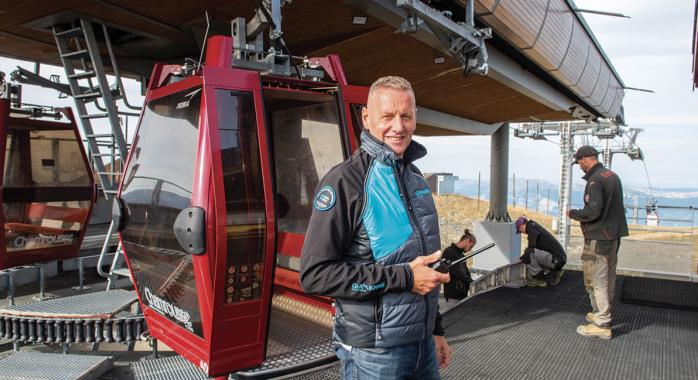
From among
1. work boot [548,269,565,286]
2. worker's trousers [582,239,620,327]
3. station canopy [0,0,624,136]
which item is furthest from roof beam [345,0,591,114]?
work boot [548,269,565,286]

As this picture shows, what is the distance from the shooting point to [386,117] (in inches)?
67.7

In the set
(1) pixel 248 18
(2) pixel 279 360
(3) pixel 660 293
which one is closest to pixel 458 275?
(3) pixel 660 293

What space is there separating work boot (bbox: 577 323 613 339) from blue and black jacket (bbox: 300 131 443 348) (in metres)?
3.98

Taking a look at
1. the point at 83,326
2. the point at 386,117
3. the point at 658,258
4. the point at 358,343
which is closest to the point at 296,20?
the point at 83,326

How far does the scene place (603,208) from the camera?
4.85 m

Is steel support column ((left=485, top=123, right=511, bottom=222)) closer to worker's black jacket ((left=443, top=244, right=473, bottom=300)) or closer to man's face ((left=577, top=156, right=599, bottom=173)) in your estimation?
worker's black jacket ((left=443, top=244, right=473, bottom=300))

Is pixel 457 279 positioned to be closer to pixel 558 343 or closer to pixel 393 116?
pixel 558 343

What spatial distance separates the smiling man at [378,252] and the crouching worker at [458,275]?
374 cm

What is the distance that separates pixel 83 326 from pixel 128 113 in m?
3.03

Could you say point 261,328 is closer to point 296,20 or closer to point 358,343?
point 358,343

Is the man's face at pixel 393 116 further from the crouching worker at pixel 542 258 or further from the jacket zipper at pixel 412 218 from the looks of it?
the crouching worker at pixel 542 258

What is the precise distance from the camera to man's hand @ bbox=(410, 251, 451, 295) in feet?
5.24

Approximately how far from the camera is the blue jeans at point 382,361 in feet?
5.43

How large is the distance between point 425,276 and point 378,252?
0.18 m
